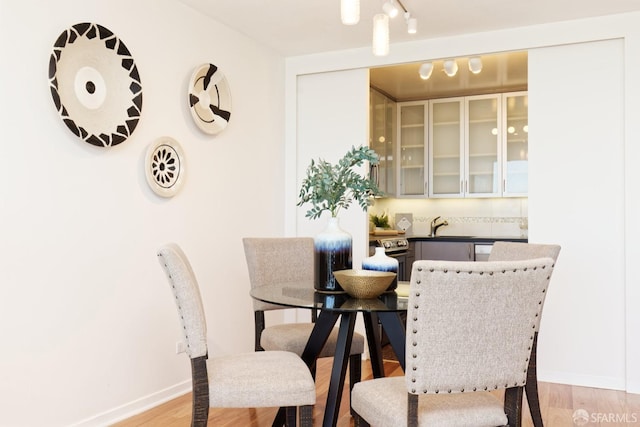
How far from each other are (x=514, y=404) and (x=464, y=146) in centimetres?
435

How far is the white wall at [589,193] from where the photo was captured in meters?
3.61

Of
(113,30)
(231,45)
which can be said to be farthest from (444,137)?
(113,30)

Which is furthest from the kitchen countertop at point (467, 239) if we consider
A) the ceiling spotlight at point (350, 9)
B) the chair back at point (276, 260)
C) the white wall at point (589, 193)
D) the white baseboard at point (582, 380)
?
the ceiling spotlight at point (350, 9)

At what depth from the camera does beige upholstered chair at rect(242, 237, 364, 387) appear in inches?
114

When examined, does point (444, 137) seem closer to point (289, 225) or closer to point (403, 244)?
point (403, 244)

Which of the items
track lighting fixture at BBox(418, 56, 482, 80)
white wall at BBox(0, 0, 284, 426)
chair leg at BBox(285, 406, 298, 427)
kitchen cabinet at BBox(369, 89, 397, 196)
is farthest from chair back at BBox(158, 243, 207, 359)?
kitchen cabinet at BBox(369, 89, 397, 196)

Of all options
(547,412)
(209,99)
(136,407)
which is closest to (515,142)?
(547,412)

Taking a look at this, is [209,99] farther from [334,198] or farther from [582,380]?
[582,380]

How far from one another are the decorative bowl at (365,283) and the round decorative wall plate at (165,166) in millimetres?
1404

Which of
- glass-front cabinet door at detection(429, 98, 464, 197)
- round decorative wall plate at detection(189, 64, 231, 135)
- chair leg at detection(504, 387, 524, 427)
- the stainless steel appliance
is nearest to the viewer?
chair leg at detection(504, 387, 524, 427)

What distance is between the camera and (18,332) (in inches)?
99.0

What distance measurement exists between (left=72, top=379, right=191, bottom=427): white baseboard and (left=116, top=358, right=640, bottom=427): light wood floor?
0.04 m

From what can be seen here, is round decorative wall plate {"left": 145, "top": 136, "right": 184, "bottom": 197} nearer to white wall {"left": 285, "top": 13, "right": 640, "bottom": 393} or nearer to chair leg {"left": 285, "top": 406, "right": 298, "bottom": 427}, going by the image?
chair leg {"left": 285, "top": 406, "right": 298, "bottom": 427}

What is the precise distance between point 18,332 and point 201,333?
3.28 feet
